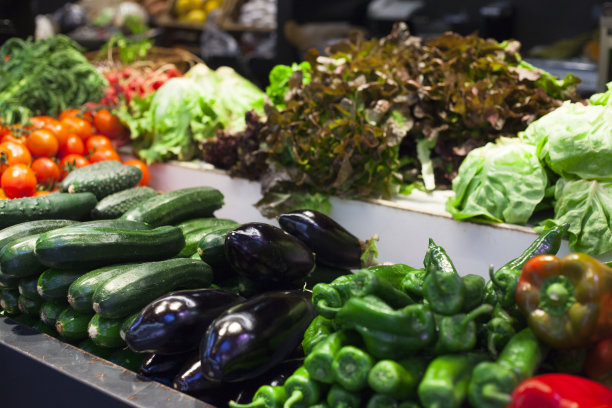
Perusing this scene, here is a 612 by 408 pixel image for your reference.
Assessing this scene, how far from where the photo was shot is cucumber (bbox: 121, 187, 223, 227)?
2127mm

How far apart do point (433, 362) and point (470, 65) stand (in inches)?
85.6

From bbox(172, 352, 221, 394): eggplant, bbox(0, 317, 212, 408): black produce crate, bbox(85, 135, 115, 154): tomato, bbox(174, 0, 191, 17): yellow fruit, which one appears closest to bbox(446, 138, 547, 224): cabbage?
bbox(172, 352, 221, 394): eggplant

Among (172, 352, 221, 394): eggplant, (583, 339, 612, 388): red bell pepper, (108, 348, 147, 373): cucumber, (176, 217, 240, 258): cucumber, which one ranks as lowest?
(108, 348, 147, 373): cucumber

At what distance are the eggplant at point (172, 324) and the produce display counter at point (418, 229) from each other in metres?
1.34

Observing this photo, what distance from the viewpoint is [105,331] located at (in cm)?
158

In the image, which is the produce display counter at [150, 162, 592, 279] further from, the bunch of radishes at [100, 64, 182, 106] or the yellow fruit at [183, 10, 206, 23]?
the yellow fruit at [183, 10, 206, 23]

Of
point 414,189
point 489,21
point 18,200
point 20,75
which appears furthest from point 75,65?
point 489,21

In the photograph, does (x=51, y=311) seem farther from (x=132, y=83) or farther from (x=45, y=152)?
(x=132, y=83)

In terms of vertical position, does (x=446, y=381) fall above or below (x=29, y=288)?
above

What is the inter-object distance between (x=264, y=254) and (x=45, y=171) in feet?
5.55

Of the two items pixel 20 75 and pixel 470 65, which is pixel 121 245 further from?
pixel 20 75

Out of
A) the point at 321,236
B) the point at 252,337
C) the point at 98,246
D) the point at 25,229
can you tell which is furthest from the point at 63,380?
the point at 321,236

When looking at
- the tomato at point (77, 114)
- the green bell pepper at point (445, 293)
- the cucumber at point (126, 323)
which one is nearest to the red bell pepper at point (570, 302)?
the green bell pepper at point (445, 293)

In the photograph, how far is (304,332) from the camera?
1.47 meters
